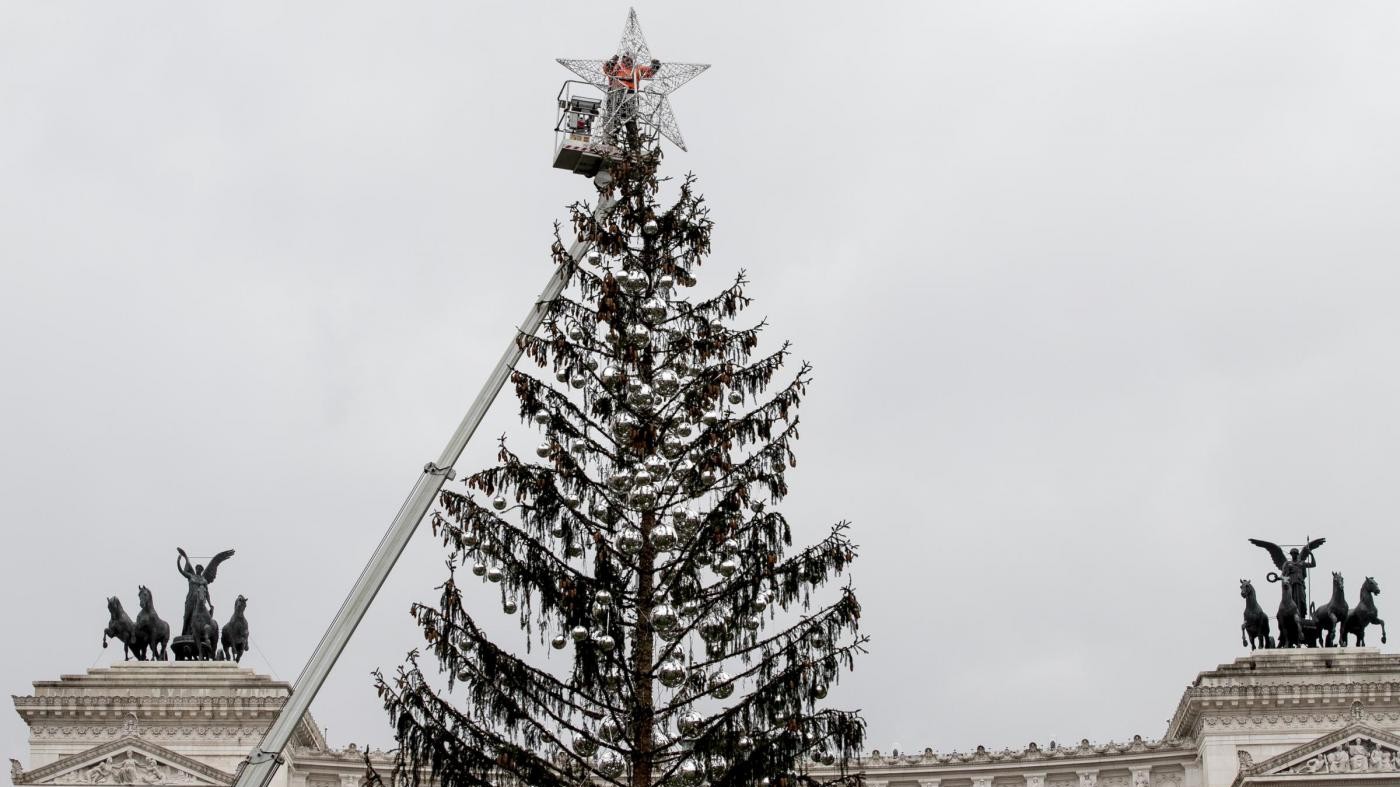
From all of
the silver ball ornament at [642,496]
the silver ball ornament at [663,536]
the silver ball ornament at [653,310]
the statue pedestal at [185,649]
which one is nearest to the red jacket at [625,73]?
the silver ball ornament at [653,310]

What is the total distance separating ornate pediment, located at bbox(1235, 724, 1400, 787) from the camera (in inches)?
2450

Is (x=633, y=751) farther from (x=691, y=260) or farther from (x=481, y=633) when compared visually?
(x=691, y=260)

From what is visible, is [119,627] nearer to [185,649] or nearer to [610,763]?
[185,649]

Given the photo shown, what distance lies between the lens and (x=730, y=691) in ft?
85.4

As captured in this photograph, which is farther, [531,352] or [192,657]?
[192,657]

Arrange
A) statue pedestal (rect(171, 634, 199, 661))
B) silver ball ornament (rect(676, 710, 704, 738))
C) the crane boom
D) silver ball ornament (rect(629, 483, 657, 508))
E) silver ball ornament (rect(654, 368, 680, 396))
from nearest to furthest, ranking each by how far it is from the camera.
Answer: silver ball ornament (rect(676, 710, 704, 738))
silver ball ornament (rect(629, 483, 657, 508))
silver ball ornament (rect(654, 368, 680, 396))
the crane boom
statue pedestal (rect(171, 634, 199, 661))

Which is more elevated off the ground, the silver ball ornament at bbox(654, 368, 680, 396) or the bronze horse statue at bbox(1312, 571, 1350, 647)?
the bronze horse statue at bbox(1312, 571, 1350, 647)

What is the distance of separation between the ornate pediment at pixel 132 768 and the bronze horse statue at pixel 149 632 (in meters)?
4.19

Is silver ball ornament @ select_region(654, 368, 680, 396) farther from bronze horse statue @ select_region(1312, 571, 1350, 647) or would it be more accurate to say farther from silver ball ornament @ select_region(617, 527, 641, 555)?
bronze horse statue @ select_region(1312, 571, 1350, 647)

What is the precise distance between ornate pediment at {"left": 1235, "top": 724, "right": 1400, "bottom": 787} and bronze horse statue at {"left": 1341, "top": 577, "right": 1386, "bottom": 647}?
4.96 metres

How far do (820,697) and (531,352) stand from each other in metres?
6.44

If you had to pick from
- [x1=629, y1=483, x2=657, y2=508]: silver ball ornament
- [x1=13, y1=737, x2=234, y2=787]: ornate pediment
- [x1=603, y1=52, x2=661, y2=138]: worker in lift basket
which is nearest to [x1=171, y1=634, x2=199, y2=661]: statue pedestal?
[x1=13, y1=737, x2=234, y2=787]: ornate pediment

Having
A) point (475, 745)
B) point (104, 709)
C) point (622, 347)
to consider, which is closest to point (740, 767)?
point (475, 745)

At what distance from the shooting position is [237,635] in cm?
6912
